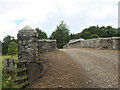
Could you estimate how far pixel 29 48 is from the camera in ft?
14.5

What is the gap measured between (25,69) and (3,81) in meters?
0.83

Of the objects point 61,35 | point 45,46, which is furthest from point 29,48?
point 61,35

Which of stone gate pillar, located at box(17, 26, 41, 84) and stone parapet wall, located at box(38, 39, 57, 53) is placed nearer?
stone gate pillar, located at box(17, 26, 41, 84)

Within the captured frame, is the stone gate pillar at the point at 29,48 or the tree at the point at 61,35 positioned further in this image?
the tree at the point at 61,35

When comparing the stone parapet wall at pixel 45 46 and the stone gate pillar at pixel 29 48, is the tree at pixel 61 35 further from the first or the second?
the stone gate pillar at pixel 29 48

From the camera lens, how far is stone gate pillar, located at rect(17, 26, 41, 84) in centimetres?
430

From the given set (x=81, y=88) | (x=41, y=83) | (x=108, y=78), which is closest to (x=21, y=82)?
(x=41, y=83)

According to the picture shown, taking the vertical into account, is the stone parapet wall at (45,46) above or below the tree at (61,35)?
below

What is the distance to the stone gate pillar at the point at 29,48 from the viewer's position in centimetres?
430

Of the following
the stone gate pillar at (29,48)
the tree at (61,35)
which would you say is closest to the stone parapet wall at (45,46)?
the stone gate pillar at (29,48)

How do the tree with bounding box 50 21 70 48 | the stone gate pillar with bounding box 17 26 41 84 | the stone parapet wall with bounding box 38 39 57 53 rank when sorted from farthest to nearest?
the tree with bounding box 50 21 70 48
the stone parapet wall with bounding box 38 39 57 53
the stone gate pillar with bounding box 17 26 41 84

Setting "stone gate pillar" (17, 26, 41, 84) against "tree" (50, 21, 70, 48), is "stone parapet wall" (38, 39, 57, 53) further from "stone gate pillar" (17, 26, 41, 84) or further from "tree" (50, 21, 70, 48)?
"tree" (50, 21, 70, 48)

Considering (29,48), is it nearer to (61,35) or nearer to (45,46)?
(45,46)

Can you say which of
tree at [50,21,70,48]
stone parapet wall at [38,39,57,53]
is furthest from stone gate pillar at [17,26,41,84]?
tree at [50,21,70,48]
